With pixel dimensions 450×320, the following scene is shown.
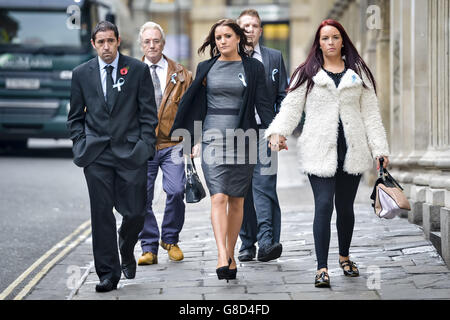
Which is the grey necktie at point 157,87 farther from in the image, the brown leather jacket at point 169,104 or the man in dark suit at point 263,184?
the man in dark suit at point 263,184

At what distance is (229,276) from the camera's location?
6371mm

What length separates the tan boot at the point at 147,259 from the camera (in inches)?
296

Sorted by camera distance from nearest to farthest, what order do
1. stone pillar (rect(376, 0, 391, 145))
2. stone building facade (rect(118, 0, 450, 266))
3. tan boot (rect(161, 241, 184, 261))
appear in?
tan boot (rect(161, 241, 184, 261))
stone building facade (rect(118, 0, 450, 266))
stone pillar (rect(376, 0, 391, 145))

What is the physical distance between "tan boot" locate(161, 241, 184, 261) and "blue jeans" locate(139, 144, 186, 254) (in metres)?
0.03

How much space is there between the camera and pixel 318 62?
6512 mm

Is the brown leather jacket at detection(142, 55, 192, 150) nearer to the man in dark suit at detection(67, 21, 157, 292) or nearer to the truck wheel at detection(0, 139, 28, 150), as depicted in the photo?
the man in dark suit at detection(67, 21, 157, 292)

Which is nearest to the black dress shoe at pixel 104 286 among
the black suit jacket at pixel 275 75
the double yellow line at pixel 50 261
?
the double yellow line at pixel 50 261

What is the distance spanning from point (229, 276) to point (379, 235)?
253 cm

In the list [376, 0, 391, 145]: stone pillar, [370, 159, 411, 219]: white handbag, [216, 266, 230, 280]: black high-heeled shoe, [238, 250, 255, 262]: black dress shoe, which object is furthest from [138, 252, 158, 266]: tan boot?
[376, 0, 391, 145]: stone pillar

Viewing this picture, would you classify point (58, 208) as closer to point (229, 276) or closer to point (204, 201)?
point (204, 201)

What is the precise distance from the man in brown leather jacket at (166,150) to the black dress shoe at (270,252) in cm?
74

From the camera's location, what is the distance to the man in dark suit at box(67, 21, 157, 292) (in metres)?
6.37

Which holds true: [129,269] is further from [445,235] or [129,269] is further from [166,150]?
[445,235]
